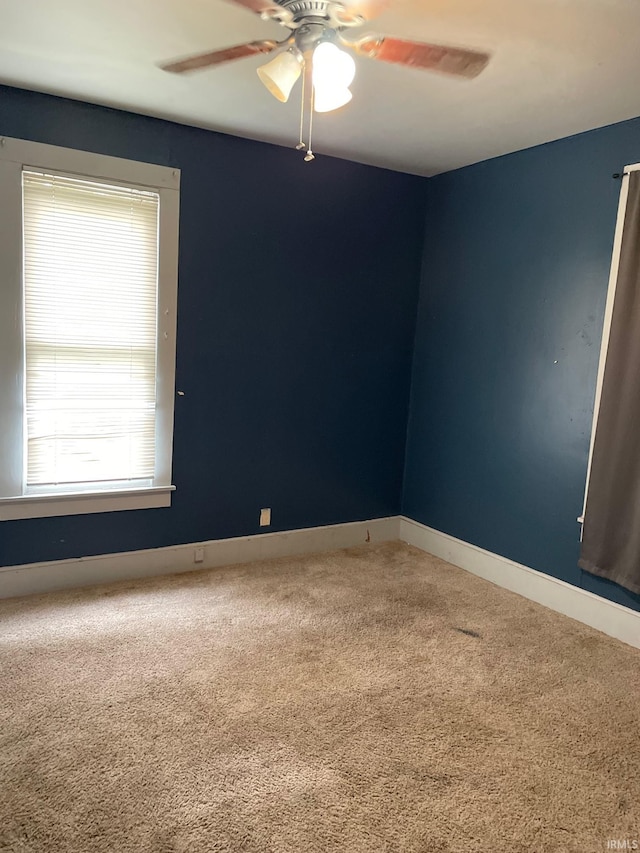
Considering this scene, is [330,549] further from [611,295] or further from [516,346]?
[611,295]

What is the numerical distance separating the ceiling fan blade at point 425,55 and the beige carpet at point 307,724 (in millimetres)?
2185

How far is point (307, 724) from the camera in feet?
7.00

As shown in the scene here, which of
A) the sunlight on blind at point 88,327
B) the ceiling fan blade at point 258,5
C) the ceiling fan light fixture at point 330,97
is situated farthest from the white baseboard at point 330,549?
the ceiling fan blade at point 258,5

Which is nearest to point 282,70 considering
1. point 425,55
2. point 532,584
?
point 425,55

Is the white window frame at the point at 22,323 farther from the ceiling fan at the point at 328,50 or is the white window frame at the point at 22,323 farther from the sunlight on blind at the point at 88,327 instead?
the ceiling fan at the point at 328,50

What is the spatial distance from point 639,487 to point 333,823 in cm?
199

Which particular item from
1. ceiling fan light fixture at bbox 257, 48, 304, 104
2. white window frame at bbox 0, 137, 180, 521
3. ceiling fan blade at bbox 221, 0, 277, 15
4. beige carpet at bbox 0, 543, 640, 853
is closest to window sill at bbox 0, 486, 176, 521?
white window frame at bbox 0, 137, 180, 521

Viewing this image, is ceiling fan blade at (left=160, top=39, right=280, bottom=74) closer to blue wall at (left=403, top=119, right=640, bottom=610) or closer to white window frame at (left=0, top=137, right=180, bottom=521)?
white window frame at (left=0, top=137, right=180, bottom=521)

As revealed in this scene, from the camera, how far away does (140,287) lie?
314 cm

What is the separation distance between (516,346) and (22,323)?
2627 mm

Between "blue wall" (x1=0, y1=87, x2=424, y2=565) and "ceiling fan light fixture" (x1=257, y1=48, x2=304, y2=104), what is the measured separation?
5.05ft

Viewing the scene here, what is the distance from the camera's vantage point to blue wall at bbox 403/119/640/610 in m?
3.02

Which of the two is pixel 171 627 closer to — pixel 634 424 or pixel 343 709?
pixel 343 709

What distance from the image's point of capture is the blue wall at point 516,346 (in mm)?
3016
